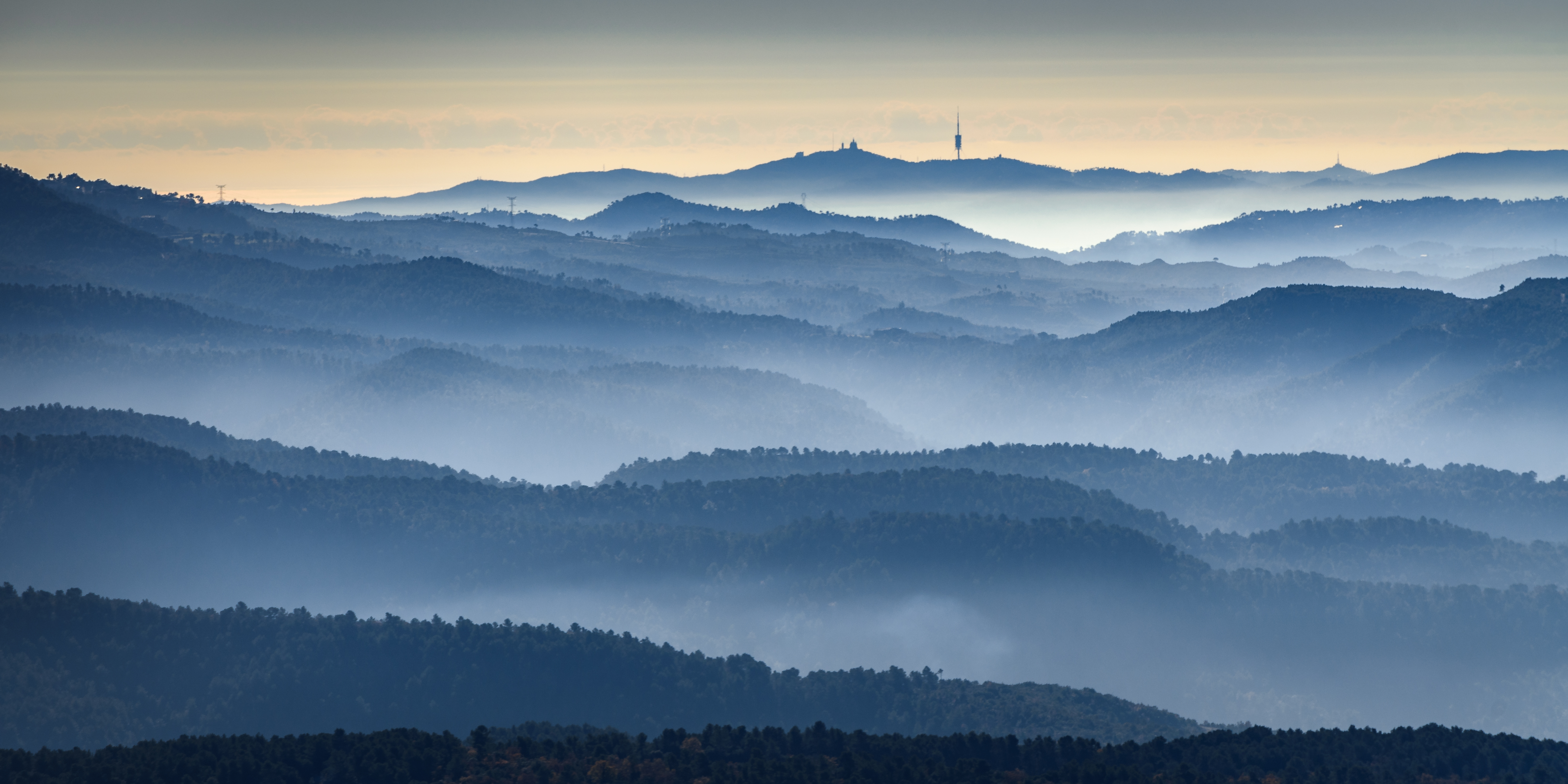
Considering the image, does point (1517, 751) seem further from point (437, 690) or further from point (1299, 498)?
point (1299, 498)

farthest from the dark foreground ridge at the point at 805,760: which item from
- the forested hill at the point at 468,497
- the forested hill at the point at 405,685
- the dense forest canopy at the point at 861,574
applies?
the forested hill at the point at 468,497

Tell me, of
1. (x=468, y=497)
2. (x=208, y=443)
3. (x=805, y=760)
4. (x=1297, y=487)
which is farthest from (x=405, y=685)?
(x=1297, y=487)

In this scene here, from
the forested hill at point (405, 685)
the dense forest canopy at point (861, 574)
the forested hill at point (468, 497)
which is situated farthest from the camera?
the forested hill at point (468, 497)

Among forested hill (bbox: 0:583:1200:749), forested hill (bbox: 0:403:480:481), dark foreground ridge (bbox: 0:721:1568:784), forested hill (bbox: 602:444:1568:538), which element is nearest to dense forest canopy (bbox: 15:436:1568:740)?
forested hill (bbox: 0:403:480:481)

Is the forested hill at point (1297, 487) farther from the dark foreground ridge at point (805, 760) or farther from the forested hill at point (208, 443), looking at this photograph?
the dark foreground ridge at point (805, 760)

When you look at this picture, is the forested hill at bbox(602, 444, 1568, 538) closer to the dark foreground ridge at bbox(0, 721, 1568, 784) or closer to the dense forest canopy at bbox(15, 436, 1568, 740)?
the dense forest canopy at bbox(15, 436, 1568, 740)

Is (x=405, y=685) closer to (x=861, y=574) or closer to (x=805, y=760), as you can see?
(x=805, y=760)
